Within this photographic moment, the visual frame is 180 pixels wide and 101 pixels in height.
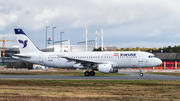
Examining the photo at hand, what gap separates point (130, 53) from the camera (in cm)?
3981

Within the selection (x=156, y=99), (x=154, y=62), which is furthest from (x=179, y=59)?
(x=156, y=99)

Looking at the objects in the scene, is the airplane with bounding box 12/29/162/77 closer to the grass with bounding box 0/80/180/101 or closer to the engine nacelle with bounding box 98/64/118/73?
the engine nacelle with bounding box 98/64/118/73

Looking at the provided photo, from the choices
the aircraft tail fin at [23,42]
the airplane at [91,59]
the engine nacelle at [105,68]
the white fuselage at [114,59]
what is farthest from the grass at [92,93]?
the aircraft tail fin at [23,42]

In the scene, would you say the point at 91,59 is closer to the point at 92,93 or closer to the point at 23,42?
the point at 23,42

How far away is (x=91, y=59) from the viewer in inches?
1607

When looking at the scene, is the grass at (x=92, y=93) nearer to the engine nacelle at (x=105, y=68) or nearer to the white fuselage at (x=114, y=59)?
the engine nacelle at (x=105, y=68)

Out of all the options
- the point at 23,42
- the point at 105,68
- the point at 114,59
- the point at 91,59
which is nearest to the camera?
the point at 105,68

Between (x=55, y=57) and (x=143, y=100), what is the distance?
→ 29.1m

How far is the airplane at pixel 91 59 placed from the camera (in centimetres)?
3928

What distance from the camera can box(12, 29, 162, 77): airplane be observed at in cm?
3928

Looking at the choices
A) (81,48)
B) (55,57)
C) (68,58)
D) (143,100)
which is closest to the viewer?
(143,100)

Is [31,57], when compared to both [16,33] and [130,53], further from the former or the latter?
[130,53]

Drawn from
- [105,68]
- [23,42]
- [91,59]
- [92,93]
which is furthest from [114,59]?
[92,93]

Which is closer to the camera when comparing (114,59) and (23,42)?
(114,59)
